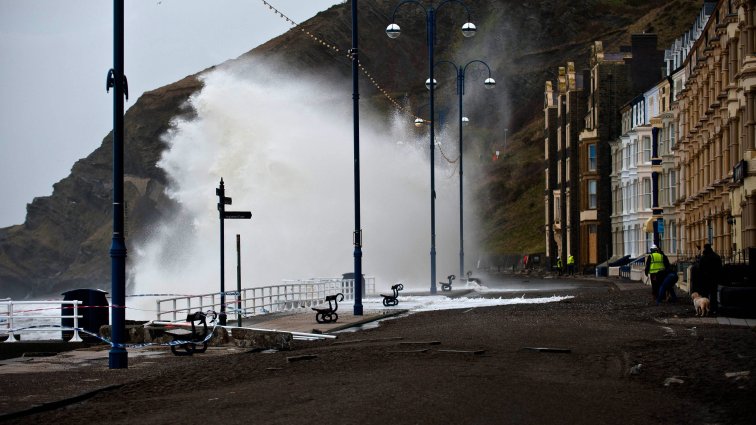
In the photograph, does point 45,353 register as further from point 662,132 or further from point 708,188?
point 662,132

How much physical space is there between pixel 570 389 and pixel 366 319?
16.2m

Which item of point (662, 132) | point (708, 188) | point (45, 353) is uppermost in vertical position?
point (662, 132)

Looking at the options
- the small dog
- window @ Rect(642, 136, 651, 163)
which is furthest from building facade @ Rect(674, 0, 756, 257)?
window @ Rect(642, 136, 651, 163)

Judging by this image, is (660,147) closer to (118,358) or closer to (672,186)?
(672,186)

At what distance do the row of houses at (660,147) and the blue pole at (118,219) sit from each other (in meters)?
21.7

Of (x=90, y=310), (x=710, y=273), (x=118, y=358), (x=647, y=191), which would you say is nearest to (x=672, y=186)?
(x=647, y=191)

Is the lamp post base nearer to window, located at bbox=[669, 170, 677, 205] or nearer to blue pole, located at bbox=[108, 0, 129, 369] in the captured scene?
blue pole, located at bbox=[108, 0, 129, 369]

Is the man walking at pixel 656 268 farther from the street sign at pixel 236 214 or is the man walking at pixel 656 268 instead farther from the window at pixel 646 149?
the window at pixel 646 149

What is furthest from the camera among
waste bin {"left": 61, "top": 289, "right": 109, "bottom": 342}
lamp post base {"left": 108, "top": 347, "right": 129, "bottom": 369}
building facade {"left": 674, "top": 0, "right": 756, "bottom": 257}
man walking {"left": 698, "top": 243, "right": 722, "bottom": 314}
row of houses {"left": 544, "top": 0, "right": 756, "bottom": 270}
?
row of houses {"left": 544, "top": 0, "right": 756, "bottom": 270}

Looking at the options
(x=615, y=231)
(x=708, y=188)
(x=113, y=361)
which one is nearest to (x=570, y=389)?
(x=113, y=361)

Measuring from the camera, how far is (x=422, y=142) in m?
142

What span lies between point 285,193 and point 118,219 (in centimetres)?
6088

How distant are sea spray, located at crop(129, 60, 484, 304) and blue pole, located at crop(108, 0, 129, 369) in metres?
54.3

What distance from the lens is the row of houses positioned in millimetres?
38406
